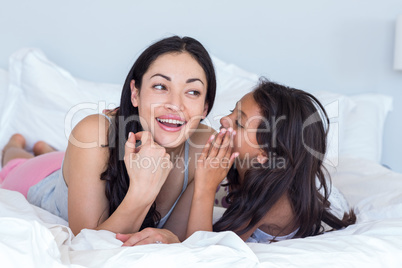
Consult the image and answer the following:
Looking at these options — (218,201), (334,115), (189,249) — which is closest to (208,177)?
(189,249)

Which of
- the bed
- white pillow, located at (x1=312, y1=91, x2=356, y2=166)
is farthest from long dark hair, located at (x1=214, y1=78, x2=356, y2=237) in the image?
white pillow, located at (x1=312, y1=91, x2=356, y2=166)

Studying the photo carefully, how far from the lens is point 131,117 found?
1528 mm

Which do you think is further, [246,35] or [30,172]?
[246,35]

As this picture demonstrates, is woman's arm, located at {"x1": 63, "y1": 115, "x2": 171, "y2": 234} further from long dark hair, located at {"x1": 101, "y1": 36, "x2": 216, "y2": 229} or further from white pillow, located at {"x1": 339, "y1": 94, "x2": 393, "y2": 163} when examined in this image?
white pillow, located at {"x1": 339, "y1": 94, "x2": 393, "y2": 163}

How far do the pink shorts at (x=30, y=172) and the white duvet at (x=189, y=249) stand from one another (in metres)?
0.48

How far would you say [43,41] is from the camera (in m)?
2.50

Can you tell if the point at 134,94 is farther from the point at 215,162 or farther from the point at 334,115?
the point at 334,115

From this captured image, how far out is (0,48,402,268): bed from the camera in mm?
948

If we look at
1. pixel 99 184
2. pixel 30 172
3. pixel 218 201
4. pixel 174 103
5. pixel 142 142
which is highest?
pixel 174 103

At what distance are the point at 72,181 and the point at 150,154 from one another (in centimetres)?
25

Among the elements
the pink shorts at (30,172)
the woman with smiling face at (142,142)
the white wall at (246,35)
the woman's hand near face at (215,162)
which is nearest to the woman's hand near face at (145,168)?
the woman with smiling face at (142,142)

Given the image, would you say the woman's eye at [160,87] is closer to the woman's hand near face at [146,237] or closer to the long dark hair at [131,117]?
the long dark hair at [131,117]

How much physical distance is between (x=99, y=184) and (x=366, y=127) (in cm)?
144

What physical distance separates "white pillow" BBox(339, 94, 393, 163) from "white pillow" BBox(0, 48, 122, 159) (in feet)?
3.66
